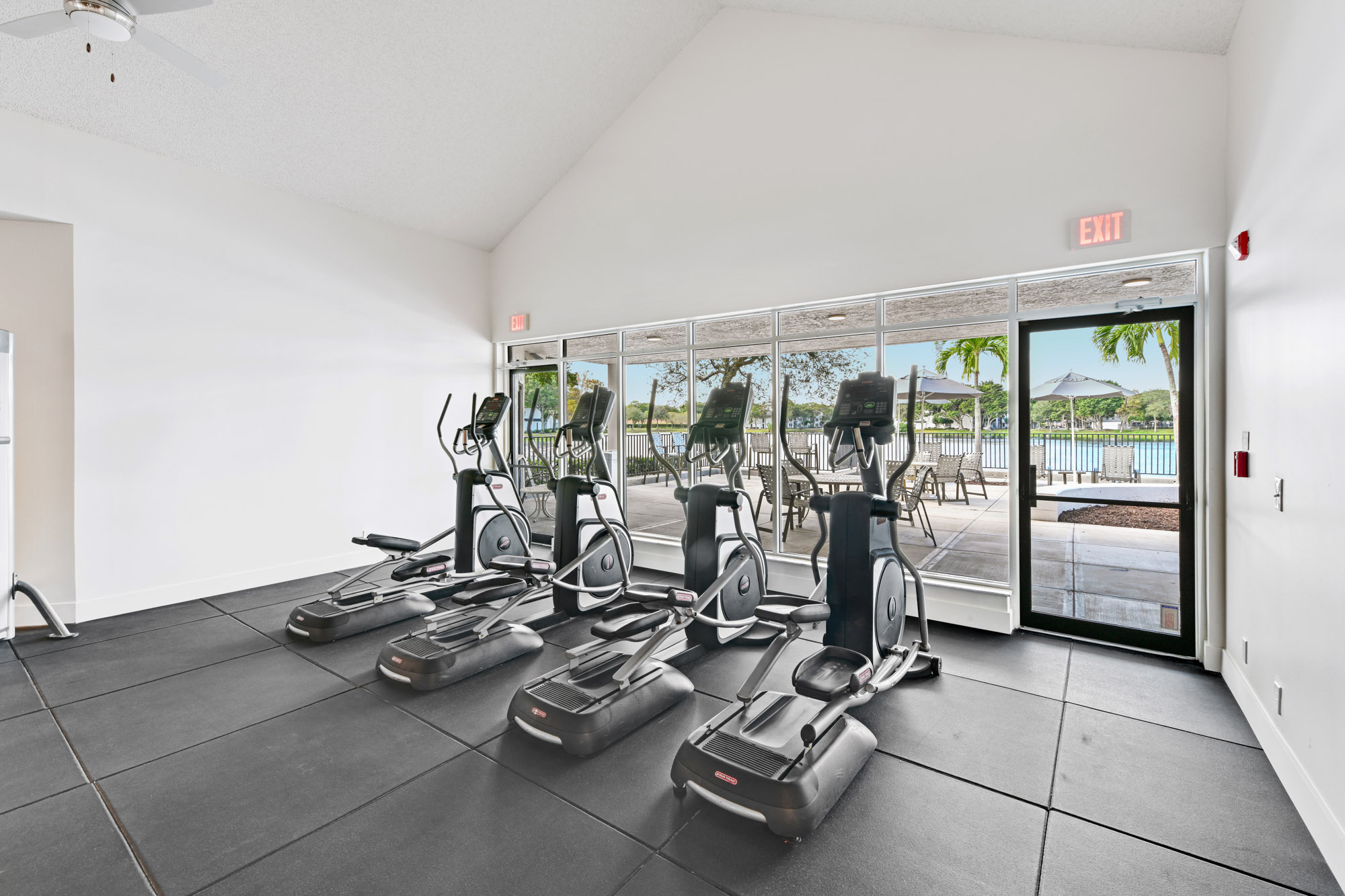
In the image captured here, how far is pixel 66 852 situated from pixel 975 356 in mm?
5759

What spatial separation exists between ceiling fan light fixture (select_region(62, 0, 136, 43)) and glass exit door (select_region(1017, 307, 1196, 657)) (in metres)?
5.84

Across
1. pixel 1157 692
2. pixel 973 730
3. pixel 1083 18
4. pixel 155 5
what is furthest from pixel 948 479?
pixel 155 5

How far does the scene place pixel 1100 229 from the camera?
4148 mm

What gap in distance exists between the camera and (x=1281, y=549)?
2750 mm

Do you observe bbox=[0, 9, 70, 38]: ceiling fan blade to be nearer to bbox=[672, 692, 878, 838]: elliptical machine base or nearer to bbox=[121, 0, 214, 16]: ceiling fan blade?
bbox=[121, 0, 214, 16]: ceiling fan blade

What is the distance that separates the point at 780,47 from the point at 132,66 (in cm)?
513

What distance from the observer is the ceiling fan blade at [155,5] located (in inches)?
118

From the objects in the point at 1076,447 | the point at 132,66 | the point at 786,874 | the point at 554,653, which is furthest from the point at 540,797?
the point at 132,66

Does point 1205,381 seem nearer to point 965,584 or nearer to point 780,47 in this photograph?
point 965,584

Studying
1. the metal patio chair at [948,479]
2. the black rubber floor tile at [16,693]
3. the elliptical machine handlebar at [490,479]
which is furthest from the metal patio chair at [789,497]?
the black rubber floor tile at [16,693]

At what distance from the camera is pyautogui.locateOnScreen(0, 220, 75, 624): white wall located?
4820mm

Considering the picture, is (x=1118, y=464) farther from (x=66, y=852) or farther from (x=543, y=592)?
(x=66, y=852)

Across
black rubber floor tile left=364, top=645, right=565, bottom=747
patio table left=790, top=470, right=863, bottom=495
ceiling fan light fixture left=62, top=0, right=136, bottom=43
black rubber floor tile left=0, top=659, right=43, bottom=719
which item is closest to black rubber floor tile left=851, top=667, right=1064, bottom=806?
black rubber floor tile left=364, top=645, right=565, bottom=747

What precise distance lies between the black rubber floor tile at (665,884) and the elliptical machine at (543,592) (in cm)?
197
